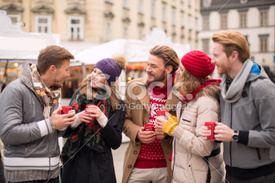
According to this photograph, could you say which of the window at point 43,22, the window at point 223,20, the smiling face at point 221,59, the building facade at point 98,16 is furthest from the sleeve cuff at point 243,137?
the window at point 223,20

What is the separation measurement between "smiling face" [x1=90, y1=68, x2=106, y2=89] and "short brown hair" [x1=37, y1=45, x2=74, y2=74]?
37cm

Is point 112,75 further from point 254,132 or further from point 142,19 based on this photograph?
point 142,19

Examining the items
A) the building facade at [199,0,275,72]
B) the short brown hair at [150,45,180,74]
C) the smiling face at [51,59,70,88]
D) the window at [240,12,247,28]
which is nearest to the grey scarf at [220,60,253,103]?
the short brown hair at [150,45,180,74]

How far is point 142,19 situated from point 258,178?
1756 centimetres

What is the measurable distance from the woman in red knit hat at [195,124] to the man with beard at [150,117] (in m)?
0.22

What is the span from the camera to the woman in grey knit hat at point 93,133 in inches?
82.7

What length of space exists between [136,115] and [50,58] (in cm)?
91

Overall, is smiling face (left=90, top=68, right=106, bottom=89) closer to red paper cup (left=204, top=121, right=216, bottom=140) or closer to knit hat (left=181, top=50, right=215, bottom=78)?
knit hat (left=181, top=50, right=215, bottom=78)

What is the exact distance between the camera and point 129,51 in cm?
733

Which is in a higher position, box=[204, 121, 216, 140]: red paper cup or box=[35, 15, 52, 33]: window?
box=[35, 15, 52, 33]: window

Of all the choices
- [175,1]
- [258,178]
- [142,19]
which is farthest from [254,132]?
[142,19]

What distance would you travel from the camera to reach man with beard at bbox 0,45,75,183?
1697 millimetres

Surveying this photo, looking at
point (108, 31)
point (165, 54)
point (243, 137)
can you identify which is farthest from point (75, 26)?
point (243, 137)

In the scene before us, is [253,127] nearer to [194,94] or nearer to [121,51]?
[194,94]
